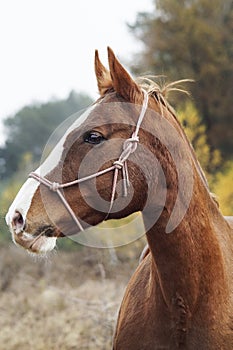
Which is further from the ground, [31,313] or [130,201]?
[130,201]

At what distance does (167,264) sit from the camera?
10.2 feet

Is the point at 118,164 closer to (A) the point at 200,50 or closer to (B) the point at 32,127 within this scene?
(A) the point at 200,50

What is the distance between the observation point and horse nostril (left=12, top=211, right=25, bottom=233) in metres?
2.79

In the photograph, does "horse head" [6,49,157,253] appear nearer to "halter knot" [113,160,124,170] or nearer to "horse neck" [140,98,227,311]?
"halter knot" [113,160,124,170]

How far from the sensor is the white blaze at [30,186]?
2.78 metres

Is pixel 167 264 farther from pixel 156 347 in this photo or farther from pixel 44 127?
pixel 44 127

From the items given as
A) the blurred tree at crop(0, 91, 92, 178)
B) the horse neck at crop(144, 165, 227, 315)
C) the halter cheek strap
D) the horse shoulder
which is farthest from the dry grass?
the blurred tree at crop(0, 91, 92, 178)

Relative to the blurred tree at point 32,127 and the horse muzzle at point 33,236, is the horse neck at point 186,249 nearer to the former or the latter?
the horse muzzle at point 33,236

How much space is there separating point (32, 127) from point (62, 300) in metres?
23.4

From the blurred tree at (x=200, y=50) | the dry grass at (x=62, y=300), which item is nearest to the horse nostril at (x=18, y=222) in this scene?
the dry grass at (x=62, y=300)

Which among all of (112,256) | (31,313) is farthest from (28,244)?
(112,256)

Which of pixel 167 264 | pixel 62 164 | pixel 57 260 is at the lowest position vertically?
pixel 57 260

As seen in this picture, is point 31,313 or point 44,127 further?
point 44,127

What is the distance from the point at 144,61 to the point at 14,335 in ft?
49.9
